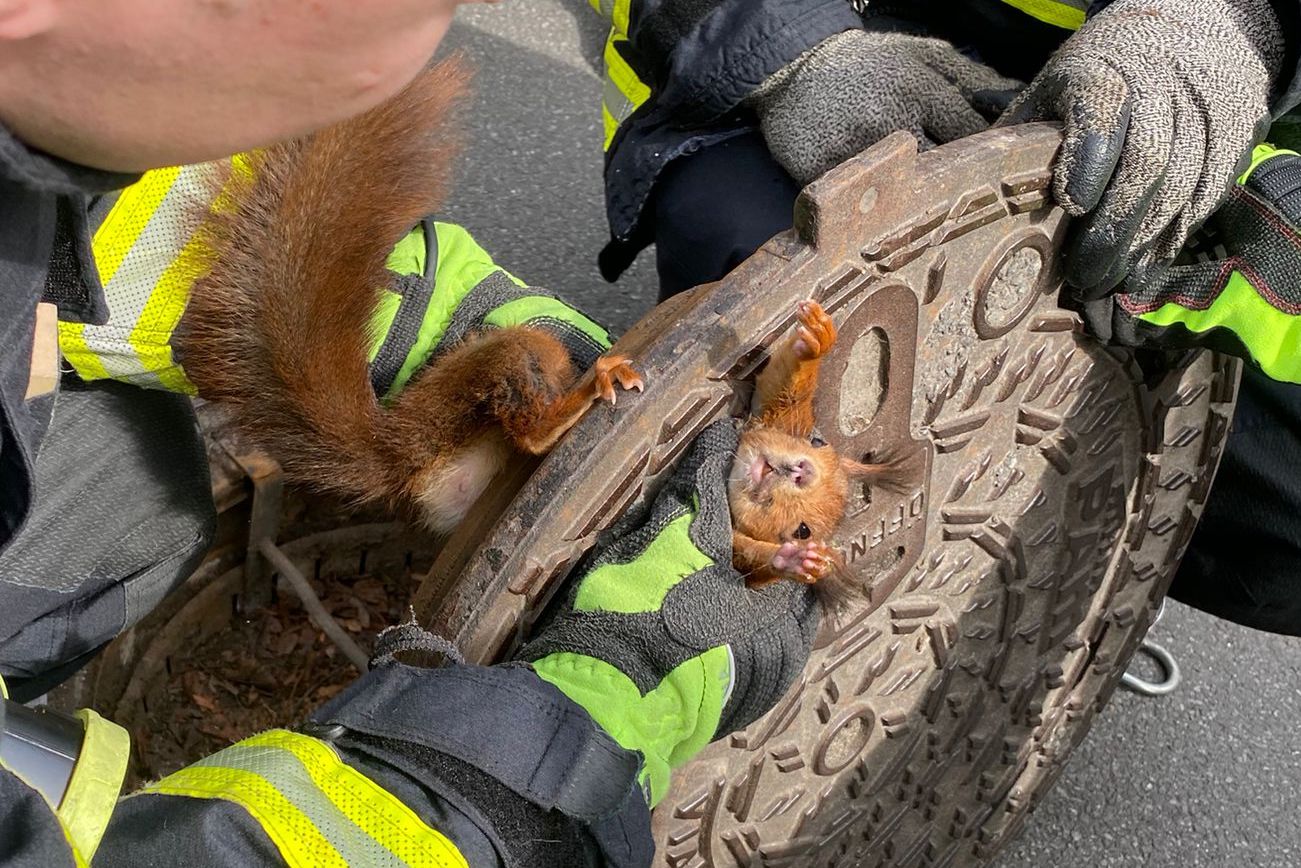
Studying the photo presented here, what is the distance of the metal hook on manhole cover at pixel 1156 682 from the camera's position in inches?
86.4

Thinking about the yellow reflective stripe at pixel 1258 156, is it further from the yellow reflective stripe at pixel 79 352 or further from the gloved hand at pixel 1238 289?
the yellow reflective stripe at pixel 79 352

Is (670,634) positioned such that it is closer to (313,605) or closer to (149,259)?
(149,259)

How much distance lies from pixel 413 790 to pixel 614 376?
41cm

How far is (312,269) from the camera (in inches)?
45.2

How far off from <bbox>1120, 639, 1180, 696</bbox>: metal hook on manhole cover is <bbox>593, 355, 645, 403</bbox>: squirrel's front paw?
159cm

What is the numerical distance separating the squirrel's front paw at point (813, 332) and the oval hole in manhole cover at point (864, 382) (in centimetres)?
9

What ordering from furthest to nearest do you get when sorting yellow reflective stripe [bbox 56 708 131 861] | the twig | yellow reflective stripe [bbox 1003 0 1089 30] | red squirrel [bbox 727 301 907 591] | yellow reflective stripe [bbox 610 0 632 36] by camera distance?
the twig, yellow reflective stripe [bbox 610 0 632 36], yellow reflective stripe [bbox 1003 0 1089 30], red squirrel [bbox 727 301 907 591], yellow reflective stripe [bbox 56 708 131 861]

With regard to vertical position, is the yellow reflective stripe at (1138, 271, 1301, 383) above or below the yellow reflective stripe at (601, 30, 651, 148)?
below

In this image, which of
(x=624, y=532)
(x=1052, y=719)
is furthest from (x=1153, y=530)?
(x=624, y=532)

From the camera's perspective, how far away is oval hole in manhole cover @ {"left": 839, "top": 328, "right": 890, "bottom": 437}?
1119mm

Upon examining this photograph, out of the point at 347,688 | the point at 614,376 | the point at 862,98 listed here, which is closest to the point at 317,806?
the point at 347,688

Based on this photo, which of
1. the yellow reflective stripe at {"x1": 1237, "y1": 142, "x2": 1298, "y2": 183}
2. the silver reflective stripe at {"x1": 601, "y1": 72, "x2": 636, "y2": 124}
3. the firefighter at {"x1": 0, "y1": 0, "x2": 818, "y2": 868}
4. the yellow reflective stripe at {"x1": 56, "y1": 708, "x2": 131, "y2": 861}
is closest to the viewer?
the firefighter at {"x1": 0, "y1": 0, "x2": 818, "y2": 868}

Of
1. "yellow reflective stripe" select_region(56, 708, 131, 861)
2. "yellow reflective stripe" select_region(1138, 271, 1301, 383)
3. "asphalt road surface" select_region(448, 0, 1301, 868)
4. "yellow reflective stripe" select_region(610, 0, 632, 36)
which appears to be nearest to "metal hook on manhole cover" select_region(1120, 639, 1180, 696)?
"asphalt road surface" select_region(448, 0, 1301, 868)

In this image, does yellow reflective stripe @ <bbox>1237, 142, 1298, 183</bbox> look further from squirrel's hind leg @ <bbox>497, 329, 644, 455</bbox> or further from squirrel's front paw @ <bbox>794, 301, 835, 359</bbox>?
squirrel's hind leg @ <bbox>497, 329, 644, 455</bbox>
